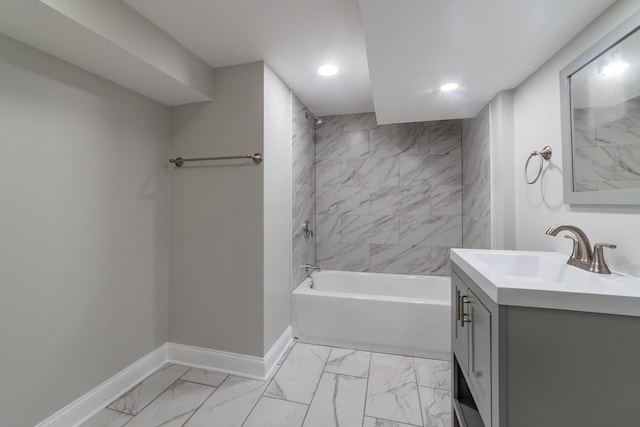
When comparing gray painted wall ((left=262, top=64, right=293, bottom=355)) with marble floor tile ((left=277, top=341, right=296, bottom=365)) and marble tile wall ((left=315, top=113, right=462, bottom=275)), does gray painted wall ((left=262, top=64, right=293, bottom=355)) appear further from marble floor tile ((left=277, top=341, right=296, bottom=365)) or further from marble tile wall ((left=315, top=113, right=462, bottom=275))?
marble tile wall ((left=315, top=113, right=462, bottom=275))

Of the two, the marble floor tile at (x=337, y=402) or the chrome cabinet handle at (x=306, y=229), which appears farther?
the chrome cabinet handle at (x=306, y=229)

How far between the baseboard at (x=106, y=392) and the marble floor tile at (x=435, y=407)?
1.97 metres

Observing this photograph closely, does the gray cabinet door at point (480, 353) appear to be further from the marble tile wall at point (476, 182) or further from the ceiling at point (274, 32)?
the ceiling at point (274, 32)

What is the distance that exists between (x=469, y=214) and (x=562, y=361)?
2157 millimetres

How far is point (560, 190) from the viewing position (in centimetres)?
147

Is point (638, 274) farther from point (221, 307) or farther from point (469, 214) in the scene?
point (221, 307)

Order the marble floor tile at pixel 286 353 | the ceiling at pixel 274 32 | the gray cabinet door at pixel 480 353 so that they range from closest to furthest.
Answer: the gray cabinet door at pixel 480 353 < the ceiling at pixel 274 32 < the marble floor tile at pixel 286 353

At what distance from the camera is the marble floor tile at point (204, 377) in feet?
6.28

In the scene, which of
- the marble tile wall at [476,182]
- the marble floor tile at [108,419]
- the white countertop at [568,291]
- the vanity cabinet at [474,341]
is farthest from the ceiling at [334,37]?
the marble floor tile at [108,419]

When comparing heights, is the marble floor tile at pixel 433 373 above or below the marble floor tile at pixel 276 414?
above

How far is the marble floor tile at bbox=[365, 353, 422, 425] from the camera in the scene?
1.61 m

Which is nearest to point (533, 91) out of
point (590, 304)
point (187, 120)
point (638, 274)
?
point (638, 274)

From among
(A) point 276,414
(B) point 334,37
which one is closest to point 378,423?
(A) point 276,414

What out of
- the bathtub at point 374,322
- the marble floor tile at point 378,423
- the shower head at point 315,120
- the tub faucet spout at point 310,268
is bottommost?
the marble floor tile at point 378,423
